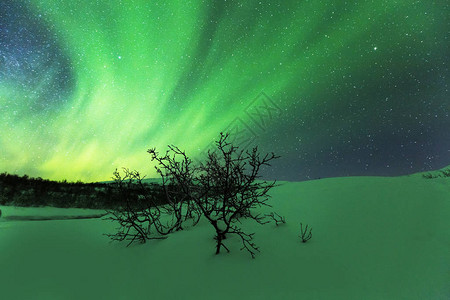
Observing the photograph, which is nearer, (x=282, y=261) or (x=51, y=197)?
(x=282, y=261)

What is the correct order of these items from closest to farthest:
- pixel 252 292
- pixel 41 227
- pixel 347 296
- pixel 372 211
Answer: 1. pixel 347 296
2. pixel 252 292
3. pixel 372 211
4. pixel 41 227

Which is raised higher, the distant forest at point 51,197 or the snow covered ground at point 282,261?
the distant forest at point 51,197

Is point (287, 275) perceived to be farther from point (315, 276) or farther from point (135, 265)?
point (135, 265)

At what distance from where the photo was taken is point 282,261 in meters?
2.71

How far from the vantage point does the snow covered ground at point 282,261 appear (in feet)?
7.47

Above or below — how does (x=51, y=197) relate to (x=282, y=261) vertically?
above

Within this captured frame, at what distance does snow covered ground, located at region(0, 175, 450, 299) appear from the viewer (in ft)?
7.47

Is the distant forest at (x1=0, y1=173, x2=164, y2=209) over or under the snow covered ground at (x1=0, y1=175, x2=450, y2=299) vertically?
over

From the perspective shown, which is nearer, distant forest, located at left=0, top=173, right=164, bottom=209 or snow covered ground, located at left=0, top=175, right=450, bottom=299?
snow covered ground, located at left=0, top=175, right=450, bottom=299

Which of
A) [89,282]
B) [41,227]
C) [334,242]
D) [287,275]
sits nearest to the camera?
[287,275]

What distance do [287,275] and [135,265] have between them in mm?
1911

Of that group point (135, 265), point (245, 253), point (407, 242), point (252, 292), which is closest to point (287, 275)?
point (252, 292)

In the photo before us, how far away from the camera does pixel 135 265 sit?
10.3 ft

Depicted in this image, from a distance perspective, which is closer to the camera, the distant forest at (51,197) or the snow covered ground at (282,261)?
the snow covered ground at (282,261)
